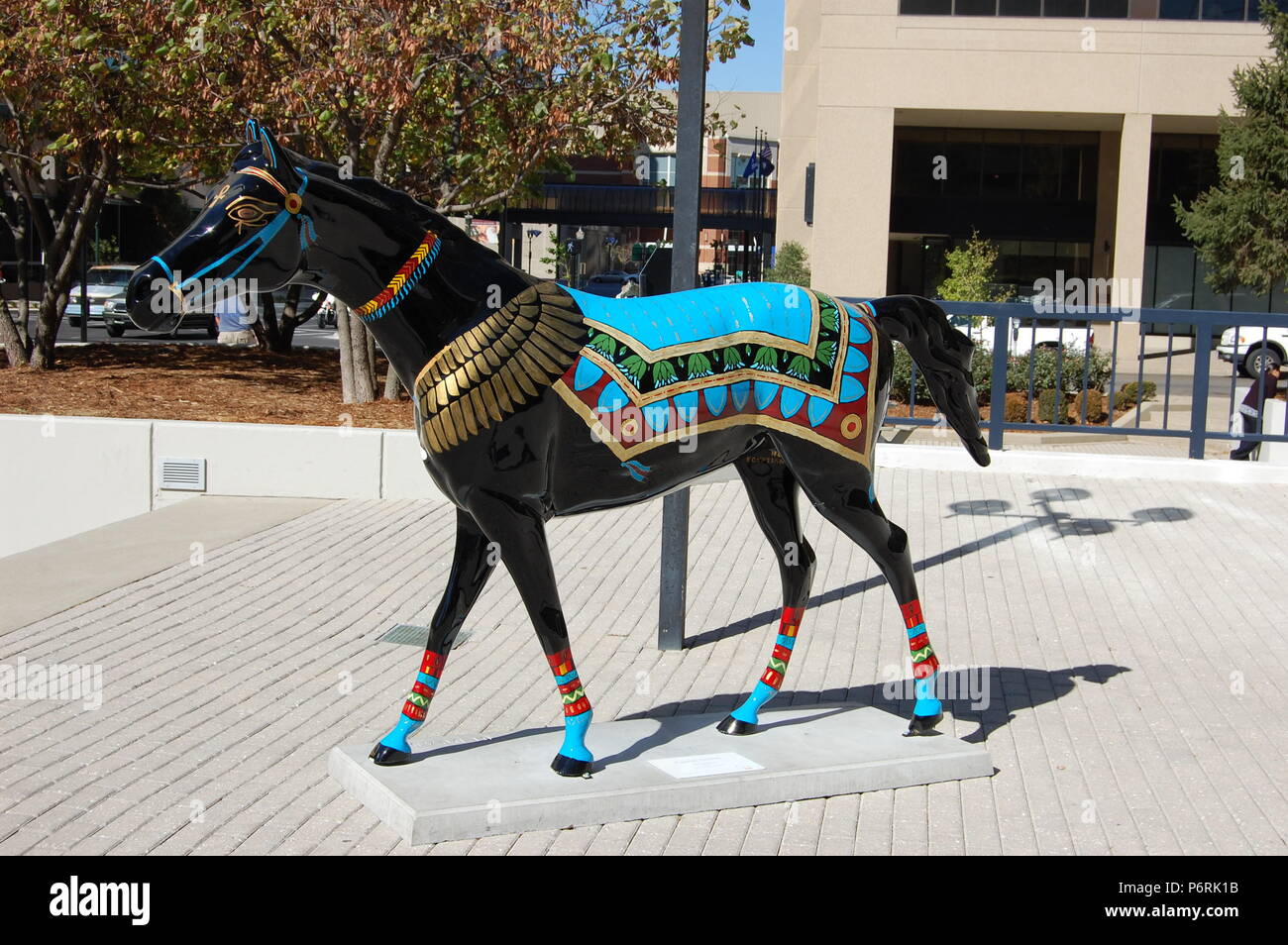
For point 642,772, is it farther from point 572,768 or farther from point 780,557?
point 780,557

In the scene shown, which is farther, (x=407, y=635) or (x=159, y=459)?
(x=159, y=459)


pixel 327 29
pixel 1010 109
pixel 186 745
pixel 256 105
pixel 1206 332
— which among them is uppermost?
pixel 1010 109

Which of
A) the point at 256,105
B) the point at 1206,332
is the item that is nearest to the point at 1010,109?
the point at 1206,332

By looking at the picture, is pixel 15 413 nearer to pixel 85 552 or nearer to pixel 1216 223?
pixel 85 552

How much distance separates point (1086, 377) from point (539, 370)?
34.2 feet

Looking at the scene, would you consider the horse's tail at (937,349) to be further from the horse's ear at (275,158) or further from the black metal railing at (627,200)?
the black metal railing at (627,200)

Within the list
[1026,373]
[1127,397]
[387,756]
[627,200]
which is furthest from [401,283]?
[627,200]

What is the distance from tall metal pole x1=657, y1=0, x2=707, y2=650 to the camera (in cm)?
719

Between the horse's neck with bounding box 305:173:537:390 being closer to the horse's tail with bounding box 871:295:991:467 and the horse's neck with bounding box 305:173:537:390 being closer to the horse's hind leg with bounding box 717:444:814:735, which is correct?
the horse's hind leg with bounding box 717:444:814:735

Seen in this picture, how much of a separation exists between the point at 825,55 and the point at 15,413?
1061 inches

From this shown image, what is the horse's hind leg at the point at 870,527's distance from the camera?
17.2 feet

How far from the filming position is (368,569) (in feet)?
29.3

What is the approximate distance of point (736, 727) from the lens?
18.3 feet

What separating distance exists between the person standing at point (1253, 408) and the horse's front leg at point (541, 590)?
33.9 ft
